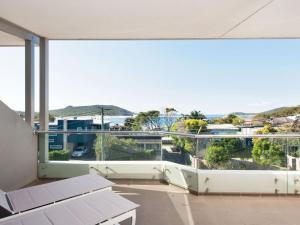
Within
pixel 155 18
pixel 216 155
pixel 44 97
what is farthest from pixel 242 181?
pixel 44 97

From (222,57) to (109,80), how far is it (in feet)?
24.4

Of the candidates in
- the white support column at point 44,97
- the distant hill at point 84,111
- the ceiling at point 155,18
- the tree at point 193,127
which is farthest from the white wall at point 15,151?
the tree at point 193,127

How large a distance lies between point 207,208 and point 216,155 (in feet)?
3.41

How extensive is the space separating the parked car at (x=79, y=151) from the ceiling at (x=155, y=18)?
2099 mm

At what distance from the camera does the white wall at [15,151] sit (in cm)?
436

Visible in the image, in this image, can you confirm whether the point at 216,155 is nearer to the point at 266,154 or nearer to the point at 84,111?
the point at 266,154

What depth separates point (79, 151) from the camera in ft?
17.9

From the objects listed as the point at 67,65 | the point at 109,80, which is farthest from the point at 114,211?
the point at 109,80

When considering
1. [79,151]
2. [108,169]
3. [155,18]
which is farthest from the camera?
[79,151]

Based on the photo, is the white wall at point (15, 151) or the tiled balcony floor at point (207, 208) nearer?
the tiled balcony floor at point (207, 208)

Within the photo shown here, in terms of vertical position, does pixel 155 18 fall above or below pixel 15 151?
above

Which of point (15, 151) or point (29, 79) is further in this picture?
point (29, 79)

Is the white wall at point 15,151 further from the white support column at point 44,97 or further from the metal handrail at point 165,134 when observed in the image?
the metal handrail at point 165,134

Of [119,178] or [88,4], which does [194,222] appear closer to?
[119,178]
